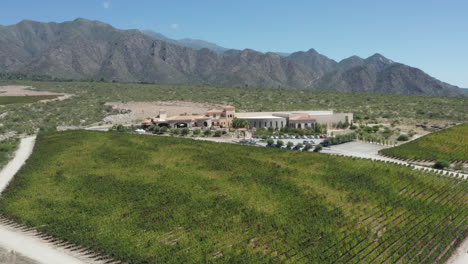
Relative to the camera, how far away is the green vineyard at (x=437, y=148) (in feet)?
175

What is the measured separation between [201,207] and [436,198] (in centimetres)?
2498

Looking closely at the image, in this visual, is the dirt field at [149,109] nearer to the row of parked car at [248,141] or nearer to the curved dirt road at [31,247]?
the row of parked car at [248,141]

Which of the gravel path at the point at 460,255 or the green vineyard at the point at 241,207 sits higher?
the green vineyard at the point at 241,207

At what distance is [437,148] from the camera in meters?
57.7

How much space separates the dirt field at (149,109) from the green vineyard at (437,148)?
6183 centimetres

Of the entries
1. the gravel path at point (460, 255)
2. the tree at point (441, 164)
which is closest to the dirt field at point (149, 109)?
the tree at point (441, 164)

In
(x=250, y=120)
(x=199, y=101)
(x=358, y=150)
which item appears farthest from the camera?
(x=199, y=101)

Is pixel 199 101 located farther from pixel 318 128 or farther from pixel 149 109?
pixel 318 128

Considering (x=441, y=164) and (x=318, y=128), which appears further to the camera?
(x=318, y=128)

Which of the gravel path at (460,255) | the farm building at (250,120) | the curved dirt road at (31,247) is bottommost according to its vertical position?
the curved dirt road at (31,247)

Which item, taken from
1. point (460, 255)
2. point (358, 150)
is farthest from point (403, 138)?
point (460, 255)

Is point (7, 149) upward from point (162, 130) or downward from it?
downward

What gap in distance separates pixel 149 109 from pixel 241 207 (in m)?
91.9

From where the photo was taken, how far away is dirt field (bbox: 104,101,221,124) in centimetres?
10031
